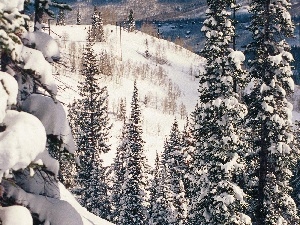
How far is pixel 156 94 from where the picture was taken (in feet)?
A: 524

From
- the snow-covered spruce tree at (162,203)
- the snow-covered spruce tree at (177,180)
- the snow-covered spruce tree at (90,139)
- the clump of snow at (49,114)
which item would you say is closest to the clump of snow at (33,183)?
the clump of snow at (49,114)

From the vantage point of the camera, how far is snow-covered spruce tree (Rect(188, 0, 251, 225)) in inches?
776

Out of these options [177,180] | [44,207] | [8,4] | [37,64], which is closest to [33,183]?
[44,207]

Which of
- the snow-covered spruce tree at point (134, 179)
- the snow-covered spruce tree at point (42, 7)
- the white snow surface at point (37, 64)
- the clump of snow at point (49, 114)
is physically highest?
the snow-covered spruce tree at point (42, 7)

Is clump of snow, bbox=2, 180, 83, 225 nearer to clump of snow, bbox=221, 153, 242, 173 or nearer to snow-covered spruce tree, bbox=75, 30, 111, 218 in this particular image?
clump of snow, bbox=221, 153, 242, 173

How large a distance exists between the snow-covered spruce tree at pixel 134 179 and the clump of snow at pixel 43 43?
33106 millimetres

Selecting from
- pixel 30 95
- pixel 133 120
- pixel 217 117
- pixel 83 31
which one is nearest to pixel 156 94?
pixel 83 31

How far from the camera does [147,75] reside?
555ft

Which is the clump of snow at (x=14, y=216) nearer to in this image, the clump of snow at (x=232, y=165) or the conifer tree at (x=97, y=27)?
the clump of snow at (x=232, y=165)

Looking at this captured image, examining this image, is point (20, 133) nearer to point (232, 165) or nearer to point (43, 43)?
point (43, 43)

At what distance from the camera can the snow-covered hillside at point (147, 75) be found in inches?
Answer: 5369

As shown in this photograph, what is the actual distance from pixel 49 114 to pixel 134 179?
3443cm

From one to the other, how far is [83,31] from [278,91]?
16647cm

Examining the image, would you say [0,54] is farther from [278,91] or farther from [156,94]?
[156,94]
